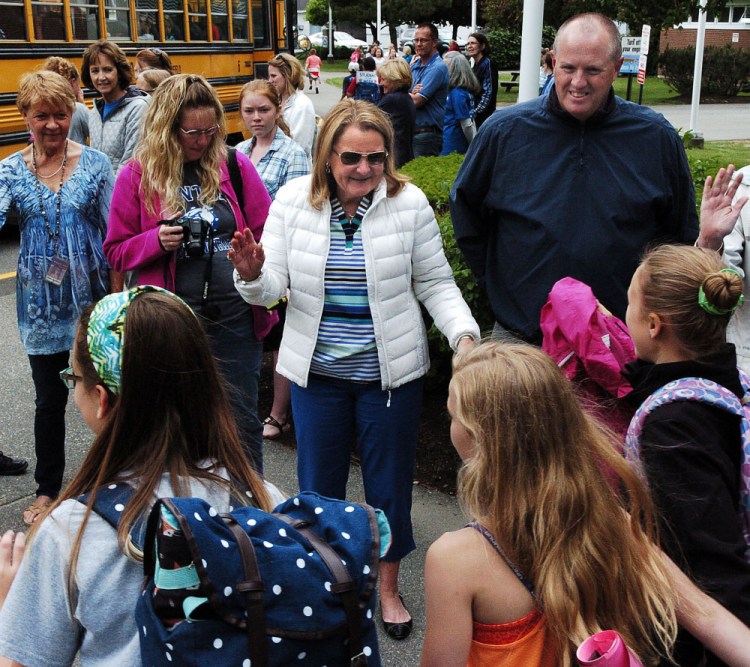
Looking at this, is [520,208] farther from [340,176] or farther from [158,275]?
[158,275]

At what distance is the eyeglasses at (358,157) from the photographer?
131 inches

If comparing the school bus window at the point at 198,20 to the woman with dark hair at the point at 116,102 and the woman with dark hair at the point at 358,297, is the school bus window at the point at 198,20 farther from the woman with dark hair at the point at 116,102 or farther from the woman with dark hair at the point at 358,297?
the woman with dark hair at the point at 358,297

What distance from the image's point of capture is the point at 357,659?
1.58 meters

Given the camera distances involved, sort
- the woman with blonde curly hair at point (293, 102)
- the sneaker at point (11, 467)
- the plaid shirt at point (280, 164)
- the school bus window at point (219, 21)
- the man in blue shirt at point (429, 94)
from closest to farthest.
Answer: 1. the sneaker at point (11, 467)
2. the plaid shirt at point (280, 164)
3. the woman with blonde curly hair at point (293, 102)
4. the man in blue shirt at point (429, 94)
5. the school bus window at point (219, 21)

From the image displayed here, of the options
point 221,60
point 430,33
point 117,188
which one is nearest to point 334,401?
point 117,188

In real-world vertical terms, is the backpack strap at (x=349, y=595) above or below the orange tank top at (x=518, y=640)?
above

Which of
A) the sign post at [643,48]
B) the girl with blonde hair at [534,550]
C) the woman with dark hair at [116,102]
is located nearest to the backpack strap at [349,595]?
the girl with blonde hair at [534,550]

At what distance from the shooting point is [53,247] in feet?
13.9

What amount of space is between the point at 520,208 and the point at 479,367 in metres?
1.60

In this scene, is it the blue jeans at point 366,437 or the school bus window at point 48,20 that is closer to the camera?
the blue jeans at point 366,437

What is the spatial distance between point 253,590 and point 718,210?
2343 millimetres

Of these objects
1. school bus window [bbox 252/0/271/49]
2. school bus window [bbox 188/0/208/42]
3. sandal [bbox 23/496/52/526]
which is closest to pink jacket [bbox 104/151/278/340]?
sandal [bbox 23/496/52/526]

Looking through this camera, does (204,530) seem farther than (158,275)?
No

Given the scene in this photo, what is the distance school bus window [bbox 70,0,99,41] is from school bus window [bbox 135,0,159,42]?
70 cm
